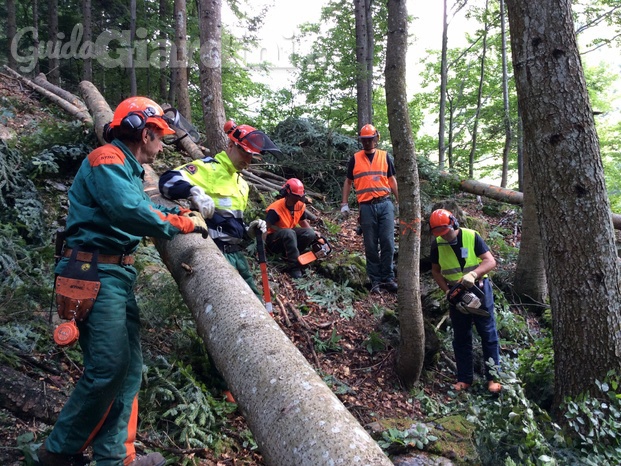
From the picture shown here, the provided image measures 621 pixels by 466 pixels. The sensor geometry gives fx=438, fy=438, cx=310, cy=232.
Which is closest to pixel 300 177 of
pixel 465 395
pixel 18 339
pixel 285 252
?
pixel 285 252

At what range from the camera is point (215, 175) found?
A: 393 cm

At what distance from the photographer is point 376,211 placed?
6.40 metres

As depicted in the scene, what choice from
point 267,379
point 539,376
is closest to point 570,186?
point 539,376

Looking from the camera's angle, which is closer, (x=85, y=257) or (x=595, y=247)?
(x=85, y=257)

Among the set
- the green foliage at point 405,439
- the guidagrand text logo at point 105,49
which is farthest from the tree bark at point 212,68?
the guidagrand text logo at point 105,49

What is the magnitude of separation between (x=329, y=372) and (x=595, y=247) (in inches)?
108

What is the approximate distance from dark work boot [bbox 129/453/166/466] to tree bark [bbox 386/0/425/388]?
8.77 ft

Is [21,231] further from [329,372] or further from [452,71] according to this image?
[452,71]

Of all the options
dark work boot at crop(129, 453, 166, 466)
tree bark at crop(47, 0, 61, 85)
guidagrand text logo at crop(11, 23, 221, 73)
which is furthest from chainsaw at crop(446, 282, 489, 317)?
tree bark at crop(47, 0, 61, 85)

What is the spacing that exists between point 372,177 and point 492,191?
517 centimetres

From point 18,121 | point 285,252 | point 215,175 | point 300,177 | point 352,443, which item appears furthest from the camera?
point 300,177

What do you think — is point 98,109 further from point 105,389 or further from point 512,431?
point 512,431

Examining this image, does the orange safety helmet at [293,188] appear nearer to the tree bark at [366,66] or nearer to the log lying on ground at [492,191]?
the log lying on ground at [492,191]

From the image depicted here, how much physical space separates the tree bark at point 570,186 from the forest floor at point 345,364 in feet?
5.82
